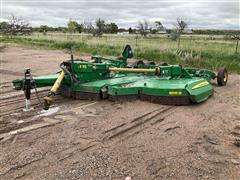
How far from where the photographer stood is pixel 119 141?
5262mm

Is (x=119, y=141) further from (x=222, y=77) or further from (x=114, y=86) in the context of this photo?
(x=222, y=77)

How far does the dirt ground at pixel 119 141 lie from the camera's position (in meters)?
4.30

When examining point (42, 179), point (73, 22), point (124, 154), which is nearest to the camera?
point (42, 179)

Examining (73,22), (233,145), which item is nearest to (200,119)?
(233,145)

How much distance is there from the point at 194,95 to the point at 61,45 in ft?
71.0

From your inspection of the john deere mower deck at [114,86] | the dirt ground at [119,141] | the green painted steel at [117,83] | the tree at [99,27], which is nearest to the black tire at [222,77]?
the green painted steel at [117,83]

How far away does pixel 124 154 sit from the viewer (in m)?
4.78

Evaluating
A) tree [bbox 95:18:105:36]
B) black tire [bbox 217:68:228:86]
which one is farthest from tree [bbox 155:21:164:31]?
black tire [bbox 217:68:228:86]

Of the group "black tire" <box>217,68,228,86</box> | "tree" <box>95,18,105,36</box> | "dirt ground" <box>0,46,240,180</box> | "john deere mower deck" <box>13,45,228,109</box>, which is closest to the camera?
"dirt ground" <box>0,46,240,180</box>

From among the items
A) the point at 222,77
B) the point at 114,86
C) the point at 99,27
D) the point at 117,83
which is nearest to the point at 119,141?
the point at 114,86

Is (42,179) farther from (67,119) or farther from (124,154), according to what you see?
(67,119)

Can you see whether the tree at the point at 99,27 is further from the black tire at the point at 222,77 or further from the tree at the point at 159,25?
the black tire at the point at 222,77

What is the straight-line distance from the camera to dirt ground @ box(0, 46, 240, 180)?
14.1ft

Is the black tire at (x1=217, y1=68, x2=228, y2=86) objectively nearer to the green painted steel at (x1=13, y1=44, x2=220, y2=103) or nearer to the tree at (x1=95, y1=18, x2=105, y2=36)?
the green painted steel at (x1=13, y1=44, x2=220, y2=103)
